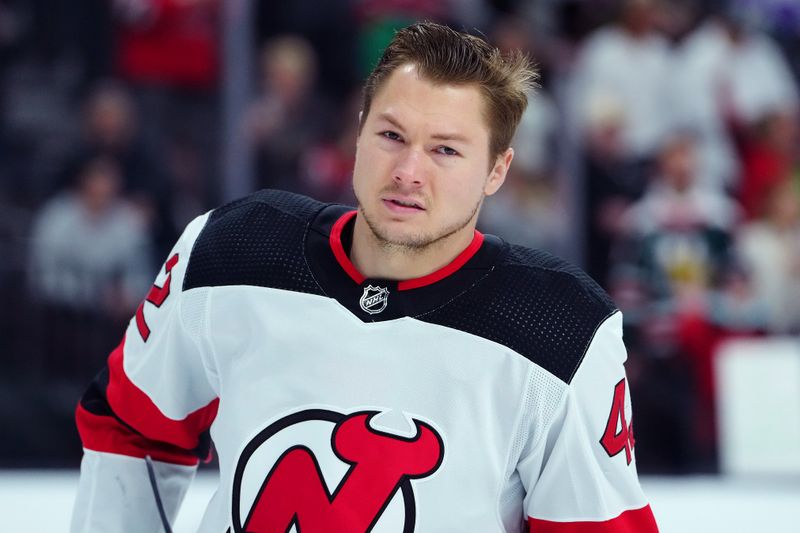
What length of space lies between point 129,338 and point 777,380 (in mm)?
2280

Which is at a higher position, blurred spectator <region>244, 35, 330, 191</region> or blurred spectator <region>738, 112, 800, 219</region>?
blurred spectator <region>244, 35, 330, 191</region>

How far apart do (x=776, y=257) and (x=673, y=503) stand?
1983 mm

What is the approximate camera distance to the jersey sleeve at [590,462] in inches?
56.8

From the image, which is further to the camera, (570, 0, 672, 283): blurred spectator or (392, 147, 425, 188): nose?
(570, 0, 672, 283): blurred spectator

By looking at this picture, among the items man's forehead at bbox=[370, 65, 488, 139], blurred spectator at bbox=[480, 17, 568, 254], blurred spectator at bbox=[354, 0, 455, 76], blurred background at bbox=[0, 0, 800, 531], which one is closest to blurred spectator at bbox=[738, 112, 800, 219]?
blurred background at bbox=[0, 0, 800, 531]

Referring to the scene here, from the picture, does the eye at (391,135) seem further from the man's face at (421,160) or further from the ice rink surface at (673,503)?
the ice rink surface at (673,503)

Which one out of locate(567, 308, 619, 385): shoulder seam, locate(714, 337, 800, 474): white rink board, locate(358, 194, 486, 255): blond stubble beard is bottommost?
locate(714, 337, 800, 474): white rink board

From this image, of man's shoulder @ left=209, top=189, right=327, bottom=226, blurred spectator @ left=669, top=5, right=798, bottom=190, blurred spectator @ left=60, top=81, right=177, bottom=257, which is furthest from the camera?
blurred spectator @ left=669, top=5, right=798, bottom=190

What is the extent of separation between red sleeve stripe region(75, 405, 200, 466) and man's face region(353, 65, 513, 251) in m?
0.51

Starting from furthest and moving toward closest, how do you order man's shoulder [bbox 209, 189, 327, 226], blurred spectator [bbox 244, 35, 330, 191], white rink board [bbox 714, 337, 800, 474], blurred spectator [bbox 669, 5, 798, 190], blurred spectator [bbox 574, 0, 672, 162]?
1. blurred spectator [bbox 669, 5, 798, 190]
2. blurred spectator [bbox 574, 0, 672, 162]
3. blurred spectator [bbox 244, 35, 330, 191]
4. white rink board [bbox 714, 337, 800, 474]
5. man's shoulder [bbox 209, 189, 327, 226]

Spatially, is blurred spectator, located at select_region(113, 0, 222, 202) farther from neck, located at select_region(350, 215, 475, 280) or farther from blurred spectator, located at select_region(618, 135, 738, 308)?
neck, located at select_region(350, 215, 475, 280)

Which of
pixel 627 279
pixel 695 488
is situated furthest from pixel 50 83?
pixel 695 488

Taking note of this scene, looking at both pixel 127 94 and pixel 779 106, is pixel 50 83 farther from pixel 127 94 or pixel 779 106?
pixel 779 106

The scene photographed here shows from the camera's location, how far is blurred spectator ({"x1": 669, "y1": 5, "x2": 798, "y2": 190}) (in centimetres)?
464
